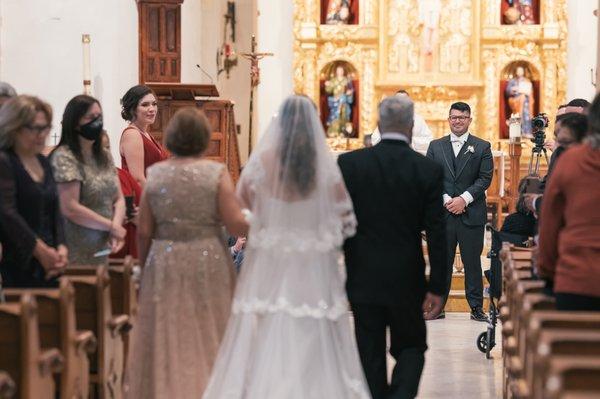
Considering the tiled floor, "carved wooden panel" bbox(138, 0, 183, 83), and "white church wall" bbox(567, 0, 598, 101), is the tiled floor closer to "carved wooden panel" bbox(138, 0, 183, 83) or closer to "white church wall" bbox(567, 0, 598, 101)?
"carved wooden panel" bbox(138, 0, 183, 83)

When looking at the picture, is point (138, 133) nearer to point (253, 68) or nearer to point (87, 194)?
point (87, 194)

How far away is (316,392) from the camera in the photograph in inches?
219

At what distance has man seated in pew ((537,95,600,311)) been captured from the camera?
503 cm

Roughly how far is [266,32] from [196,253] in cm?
1342

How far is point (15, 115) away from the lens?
225 inches

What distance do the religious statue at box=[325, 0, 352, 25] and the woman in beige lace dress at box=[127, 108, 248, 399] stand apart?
518 inches

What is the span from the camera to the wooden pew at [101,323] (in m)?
5.78

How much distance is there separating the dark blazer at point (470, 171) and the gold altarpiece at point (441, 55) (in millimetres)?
8286

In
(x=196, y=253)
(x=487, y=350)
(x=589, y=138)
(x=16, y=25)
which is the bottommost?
(x=487, y=350)

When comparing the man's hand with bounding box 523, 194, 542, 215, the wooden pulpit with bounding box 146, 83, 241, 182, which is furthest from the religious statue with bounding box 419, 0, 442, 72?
the man's hand with bounding box 523, 194, 542, 215

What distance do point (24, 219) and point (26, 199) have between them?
10cm

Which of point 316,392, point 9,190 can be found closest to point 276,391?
point 316,392

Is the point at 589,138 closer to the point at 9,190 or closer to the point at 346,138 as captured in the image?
the point at 9,190

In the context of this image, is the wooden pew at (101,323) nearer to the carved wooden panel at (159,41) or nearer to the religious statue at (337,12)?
the carved wooden panel at (159,41)
